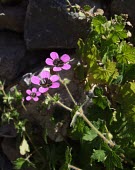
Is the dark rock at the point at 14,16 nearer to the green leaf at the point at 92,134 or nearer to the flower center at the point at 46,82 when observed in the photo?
the flower center at the point at 46,82

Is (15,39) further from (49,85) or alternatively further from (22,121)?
(49,85)

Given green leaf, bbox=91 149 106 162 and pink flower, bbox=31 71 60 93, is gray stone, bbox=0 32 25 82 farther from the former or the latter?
green leaf, bbox=91 149 106 162

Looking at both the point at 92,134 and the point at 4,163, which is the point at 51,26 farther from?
the point at 4,163

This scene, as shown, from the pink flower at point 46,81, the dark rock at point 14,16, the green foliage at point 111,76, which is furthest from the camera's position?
the dark rock at point 14,16

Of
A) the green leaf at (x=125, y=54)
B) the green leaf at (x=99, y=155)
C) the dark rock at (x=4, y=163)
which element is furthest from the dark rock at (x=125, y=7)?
the dark rock at (x=4, y=163)

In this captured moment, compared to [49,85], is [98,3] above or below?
above

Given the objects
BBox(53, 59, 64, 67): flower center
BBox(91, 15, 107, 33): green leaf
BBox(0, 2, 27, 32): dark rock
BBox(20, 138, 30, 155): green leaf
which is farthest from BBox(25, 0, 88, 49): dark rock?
BBox(20, 138, 30, 155): green leaf

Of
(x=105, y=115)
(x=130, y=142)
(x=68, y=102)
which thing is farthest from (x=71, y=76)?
(x=130, y=142)
